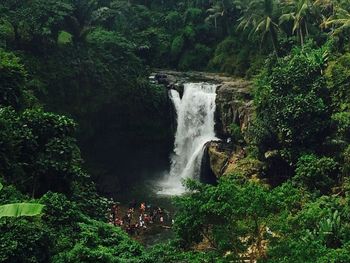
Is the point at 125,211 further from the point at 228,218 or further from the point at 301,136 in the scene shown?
the point at 228,218

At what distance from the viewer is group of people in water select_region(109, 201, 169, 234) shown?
28312 mm

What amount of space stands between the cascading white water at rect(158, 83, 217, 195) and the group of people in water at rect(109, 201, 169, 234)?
19.4 ft

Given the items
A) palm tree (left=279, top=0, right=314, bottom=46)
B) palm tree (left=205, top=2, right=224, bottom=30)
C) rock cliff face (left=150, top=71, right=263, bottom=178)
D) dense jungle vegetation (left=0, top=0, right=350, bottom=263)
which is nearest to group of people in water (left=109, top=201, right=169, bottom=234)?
dense jungle vegetation (left=0, top=0, right=350, bottom=263)

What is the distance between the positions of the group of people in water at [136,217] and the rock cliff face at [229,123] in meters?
5.40

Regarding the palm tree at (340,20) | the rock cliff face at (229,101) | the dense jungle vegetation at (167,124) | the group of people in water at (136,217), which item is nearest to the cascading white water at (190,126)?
the rock cliff face at (229,101)

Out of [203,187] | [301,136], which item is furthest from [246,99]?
[203,187]

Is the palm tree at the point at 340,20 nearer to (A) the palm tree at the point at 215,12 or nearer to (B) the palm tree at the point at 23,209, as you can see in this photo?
(A) the palm tree at the point at 215,12

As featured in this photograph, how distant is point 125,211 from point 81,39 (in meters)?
12.9

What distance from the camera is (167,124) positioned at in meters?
39.6

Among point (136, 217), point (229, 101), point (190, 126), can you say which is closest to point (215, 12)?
point (190, 126)

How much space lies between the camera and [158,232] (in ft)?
92.6

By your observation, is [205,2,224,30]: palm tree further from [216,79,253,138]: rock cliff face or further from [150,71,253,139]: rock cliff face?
[216,79,253,138]: rock cliff face

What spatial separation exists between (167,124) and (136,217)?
11.2 meters

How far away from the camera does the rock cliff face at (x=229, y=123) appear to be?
1268 inches
